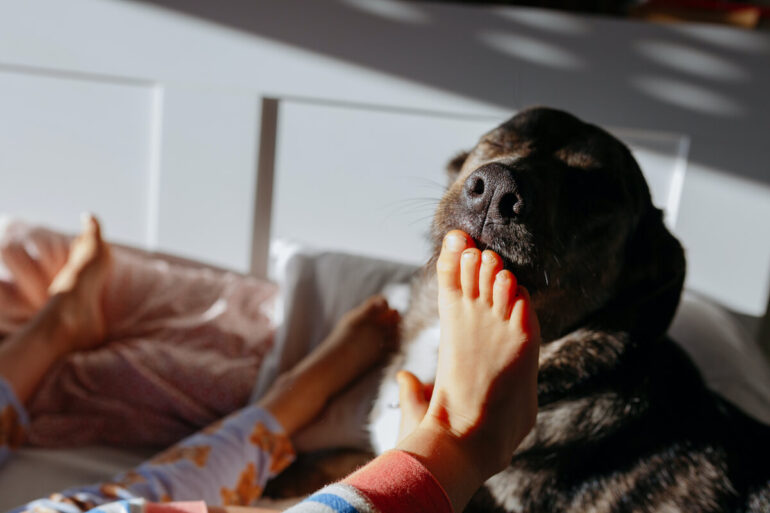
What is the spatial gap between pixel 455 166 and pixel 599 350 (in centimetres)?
41

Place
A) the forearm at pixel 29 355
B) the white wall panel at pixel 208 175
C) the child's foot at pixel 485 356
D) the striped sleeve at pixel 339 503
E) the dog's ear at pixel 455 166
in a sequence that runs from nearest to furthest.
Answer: the striped sleeve at pixel 339 503, the child's foot at pixel 485 356, the dog's ear at pixel 455 166, the forearm at pixel 29 355, the white wall panel at pixel 208 175

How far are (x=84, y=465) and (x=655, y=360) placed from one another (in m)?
1.12

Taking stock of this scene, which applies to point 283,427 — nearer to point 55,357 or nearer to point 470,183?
point 55,357

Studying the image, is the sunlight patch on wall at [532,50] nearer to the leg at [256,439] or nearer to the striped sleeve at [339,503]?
the leg at [256,439]

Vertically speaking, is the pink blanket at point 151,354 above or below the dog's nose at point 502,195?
below

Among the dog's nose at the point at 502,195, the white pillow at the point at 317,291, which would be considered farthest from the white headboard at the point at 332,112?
the dog's nose at the point at 502,195

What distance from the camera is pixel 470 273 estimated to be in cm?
70

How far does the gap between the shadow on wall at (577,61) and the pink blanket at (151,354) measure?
773 mm

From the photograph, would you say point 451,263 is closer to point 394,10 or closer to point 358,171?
point 358,171

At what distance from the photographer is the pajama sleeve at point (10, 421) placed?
1.24m

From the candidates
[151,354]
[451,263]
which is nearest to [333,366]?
A: [151,354]

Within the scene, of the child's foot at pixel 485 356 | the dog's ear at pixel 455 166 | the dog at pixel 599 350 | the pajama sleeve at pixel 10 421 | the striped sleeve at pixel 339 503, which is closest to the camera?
the striped sleeve at pixel 339 503

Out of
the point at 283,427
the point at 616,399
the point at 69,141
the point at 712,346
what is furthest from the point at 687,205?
the point at 69,141

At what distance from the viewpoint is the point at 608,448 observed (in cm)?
90
